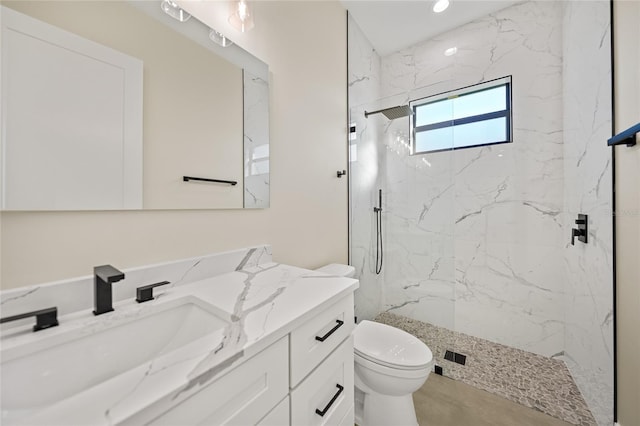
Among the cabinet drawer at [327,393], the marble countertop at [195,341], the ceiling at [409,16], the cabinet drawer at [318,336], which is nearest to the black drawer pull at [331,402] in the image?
the cabinet drawer at [327,393]

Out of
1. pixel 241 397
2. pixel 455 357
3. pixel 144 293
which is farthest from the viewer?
pixel 455 357

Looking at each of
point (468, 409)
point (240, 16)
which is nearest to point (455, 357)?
point (468, 409)

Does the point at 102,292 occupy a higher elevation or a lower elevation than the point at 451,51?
lower

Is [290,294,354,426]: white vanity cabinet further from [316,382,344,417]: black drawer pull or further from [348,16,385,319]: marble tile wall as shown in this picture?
[348,16,385,319]: marble tile wall

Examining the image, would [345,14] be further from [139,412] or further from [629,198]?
[139,412]

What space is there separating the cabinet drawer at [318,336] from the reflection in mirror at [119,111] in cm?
68

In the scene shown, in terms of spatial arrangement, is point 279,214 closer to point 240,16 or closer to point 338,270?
point 338,270

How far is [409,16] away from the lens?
2.15 meters

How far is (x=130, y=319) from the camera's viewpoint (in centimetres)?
72

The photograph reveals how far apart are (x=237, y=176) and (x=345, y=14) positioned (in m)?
1.88

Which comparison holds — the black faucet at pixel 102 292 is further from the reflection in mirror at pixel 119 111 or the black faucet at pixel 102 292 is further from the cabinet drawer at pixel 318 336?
the cabinet drawer at pixel 318 336

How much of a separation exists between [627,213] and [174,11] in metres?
2.14

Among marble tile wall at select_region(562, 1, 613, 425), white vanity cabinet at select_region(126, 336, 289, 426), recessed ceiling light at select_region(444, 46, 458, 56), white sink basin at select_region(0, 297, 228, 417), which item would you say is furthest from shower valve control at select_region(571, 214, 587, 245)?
white sink basin at select_region(0, 297, 228, 417)

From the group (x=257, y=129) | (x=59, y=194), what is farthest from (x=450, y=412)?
(x=59, y=194)
